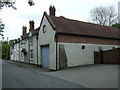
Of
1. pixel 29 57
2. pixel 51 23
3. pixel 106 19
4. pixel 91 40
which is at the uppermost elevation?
pixel 106 19

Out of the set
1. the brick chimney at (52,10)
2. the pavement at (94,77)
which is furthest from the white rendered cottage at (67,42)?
the pavement at (94,77)

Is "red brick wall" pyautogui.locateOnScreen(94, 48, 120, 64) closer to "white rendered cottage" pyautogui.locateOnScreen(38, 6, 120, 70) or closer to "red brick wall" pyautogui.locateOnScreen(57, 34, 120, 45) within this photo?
"white rendered cottage" pyautogui.locateOnScreen(38, 6, 120, 70)

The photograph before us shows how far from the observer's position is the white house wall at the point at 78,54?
22.3 meters

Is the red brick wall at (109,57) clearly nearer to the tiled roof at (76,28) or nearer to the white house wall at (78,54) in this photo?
the white house wall at (78,54)

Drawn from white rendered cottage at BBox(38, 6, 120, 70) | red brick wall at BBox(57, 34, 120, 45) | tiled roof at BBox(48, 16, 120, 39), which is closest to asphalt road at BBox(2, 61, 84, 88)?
white rendered cottage at BBox(38, 6, 120, 70)

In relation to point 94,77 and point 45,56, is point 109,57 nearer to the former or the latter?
point 45,56

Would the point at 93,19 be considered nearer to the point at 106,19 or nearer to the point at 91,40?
the point at 106,19

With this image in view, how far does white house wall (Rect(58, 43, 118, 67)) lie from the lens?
22.3 metres

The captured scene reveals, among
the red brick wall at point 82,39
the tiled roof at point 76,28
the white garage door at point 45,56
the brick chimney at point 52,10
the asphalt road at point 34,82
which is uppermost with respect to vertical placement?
the brick chimney at point 52,10

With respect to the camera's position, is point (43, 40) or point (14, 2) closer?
point (14, 2)

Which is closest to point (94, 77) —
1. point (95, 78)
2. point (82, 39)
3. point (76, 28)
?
point (95, 78)

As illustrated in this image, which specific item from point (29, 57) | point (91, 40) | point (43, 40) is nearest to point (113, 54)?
point (91, 40)

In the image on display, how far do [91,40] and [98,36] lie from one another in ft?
4.67

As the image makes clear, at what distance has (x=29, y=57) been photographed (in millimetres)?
33688
